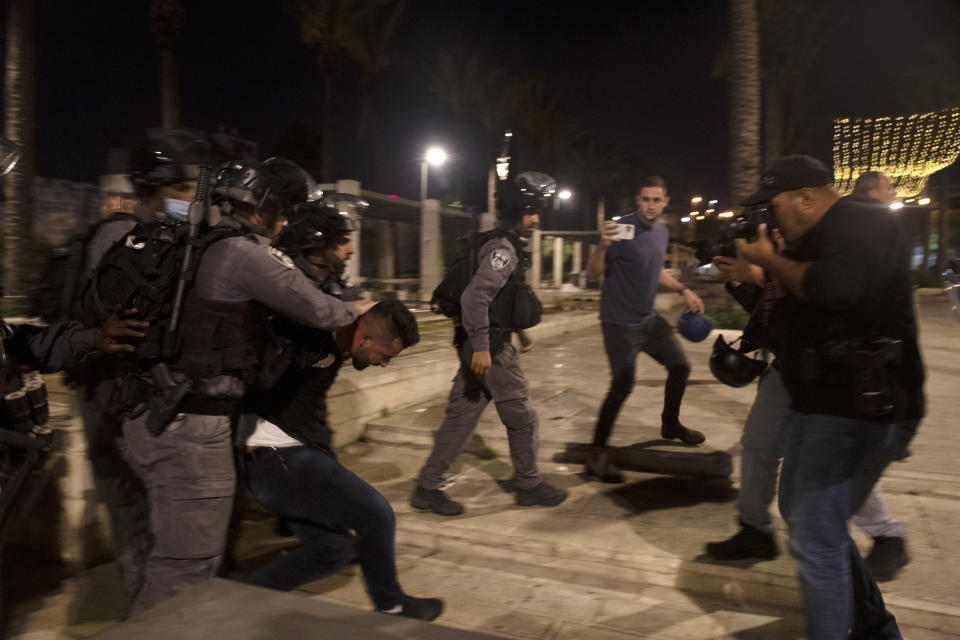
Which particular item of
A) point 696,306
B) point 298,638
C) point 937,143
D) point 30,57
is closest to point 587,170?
point 937,143

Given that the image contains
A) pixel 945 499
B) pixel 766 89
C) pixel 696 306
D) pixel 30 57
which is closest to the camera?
pixel 945 499

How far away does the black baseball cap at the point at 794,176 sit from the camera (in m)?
2.49

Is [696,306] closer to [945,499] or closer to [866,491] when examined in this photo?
[945,499]

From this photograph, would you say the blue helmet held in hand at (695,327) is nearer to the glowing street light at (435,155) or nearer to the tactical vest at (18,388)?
the tactical vest at (18,388)

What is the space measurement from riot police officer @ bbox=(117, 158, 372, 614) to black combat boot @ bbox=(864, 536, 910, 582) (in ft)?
8.91

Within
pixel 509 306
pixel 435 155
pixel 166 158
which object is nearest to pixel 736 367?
pixel 509 306

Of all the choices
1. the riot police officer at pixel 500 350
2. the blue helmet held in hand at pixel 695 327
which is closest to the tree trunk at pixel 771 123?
the blue helmet held in hand at pixel 695 327

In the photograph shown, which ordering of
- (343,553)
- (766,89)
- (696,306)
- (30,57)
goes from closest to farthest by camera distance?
(343,553) → (696,306) → (30,57) → (766,89)

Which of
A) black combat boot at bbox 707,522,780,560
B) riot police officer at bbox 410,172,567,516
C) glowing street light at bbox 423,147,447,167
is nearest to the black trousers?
riot police officer at bbox 410,172,567,516

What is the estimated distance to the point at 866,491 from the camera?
243 cm

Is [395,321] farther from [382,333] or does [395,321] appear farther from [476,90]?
[476,90]

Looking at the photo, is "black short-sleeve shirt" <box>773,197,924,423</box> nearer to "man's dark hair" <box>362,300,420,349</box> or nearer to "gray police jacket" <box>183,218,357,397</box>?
"man's dark hair" <box>362,300,420,349</box>

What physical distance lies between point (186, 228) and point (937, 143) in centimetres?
2173

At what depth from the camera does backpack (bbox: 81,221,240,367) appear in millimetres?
2336
